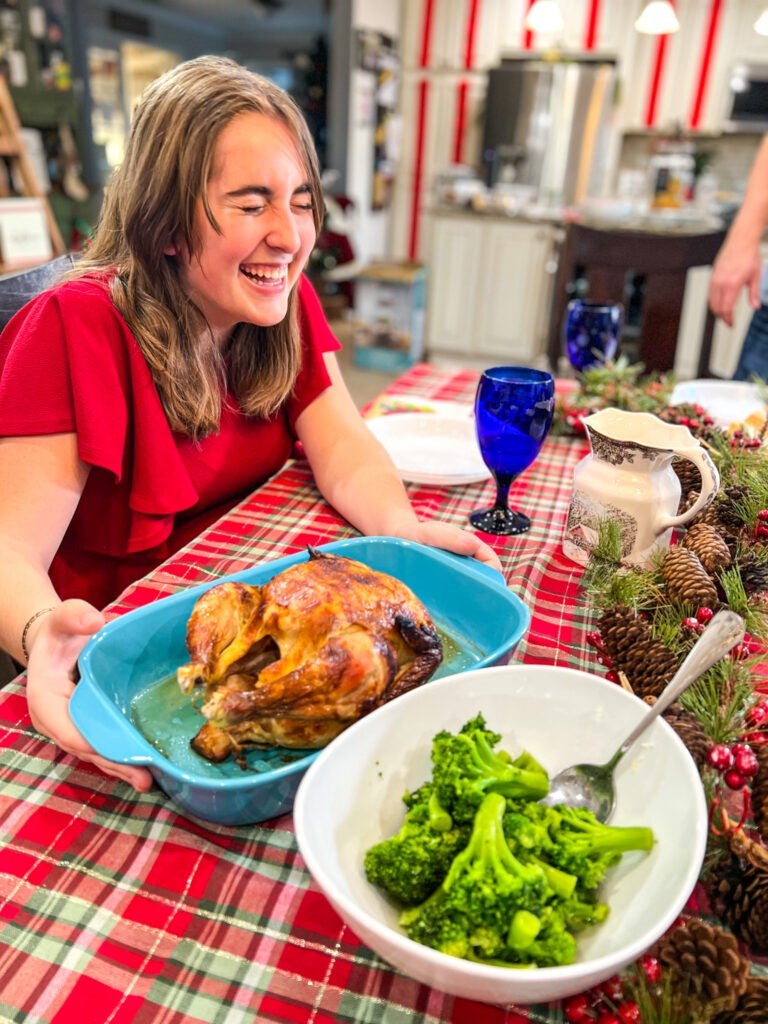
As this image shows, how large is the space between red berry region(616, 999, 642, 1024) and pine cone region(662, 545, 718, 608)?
42 centimetres

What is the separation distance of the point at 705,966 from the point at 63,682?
516mm

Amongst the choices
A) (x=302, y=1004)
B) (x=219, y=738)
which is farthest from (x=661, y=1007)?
(x=219, y=738)

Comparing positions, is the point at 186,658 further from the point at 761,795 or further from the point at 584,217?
the point at 584,217

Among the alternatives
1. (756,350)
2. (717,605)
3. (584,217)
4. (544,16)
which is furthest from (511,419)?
(584,217)

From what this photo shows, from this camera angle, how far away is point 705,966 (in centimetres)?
43

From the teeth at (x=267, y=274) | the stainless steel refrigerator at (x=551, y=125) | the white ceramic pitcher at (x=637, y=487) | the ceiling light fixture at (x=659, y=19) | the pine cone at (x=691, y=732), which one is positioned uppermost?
the ceiling light fixture at (x=659, y=19)

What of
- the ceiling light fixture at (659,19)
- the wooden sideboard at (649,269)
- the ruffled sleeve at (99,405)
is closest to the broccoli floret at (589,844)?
the ruffled sleeve at (99,405)

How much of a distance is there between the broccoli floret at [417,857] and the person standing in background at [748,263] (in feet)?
5.13

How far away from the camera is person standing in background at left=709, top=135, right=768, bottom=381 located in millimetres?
1750

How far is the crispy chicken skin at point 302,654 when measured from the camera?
563 mm

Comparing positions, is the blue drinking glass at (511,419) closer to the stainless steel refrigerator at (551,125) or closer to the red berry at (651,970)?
the red berry at (651,970)

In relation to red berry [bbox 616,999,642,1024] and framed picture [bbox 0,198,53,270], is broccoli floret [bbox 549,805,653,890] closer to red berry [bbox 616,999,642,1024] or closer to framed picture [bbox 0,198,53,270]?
red berry [bbox 616,999,642,1024]

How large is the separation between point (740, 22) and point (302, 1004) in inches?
256

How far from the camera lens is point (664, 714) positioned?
0.59 metres
